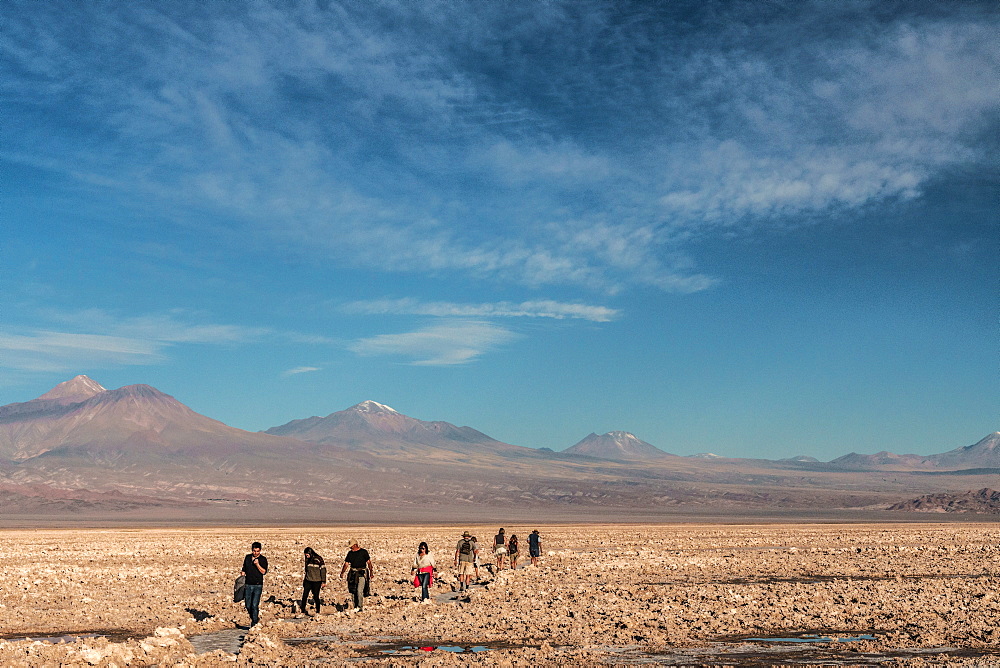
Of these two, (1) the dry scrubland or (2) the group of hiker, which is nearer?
(1) the dry scrubland

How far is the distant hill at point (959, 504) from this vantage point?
13932cm

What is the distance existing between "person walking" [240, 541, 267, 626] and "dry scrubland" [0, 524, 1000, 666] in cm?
44

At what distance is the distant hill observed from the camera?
5485 inches

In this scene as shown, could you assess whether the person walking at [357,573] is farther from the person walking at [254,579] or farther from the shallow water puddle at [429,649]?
the shallow water puddle at [429,649]

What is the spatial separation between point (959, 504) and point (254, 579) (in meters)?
149

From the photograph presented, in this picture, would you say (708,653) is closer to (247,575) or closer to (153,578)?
(247,575)

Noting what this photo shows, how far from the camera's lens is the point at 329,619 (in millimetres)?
19406

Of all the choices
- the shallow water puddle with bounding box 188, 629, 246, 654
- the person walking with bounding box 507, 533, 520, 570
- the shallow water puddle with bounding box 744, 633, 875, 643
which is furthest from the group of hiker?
the shallow water puddle with bounding box 744, 633, 875, 643

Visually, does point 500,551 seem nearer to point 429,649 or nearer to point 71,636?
point 429,649

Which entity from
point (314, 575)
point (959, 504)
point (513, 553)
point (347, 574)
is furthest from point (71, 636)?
point (959, 504)

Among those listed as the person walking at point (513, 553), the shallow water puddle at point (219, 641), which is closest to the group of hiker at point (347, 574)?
the shallow water puddle at point (219, 641)

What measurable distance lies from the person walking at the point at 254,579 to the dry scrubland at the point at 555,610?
44 cm

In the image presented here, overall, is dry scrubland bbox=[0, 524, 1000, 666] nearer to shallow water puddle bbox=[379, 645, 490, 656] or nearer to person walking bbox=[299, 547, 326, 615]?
shallow water puddle bbox=[379, 645, 490, 656]

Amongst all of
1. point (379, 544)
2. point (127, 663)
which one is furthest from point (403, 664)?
point (379, 544)
